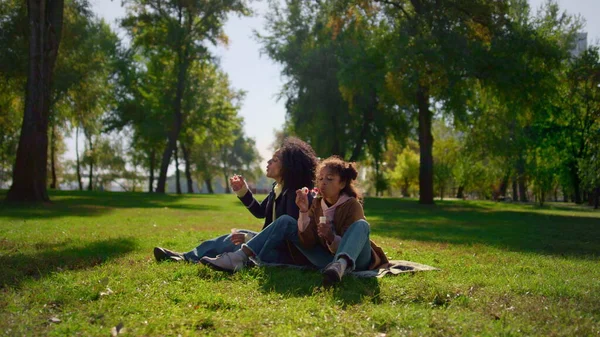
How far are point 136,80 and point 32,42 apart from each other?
2423 cm

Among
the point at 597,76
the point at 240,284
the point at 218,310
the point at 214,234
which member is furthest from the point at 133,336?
the point at 597,76

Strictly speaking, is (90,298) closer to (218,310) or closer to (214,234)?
(218,310)

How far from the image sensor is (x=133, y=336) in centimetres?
382

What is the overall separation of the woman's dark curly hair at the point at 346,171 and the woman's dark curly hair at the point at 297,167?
1.98 ft

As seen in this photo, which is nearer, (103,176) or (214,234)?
(214,234)

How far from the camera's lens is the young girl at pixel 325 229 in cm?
601

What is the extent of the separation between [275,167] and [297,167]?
0.28 metres

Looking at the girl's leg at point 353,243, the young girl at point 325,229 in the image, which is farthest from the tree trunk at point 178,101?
the girl's leg at point 353,243

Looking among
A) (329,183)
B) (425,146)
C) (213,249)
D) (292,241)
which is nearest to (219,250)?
(213,249)

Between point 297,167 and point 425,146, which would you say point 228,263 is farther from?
point 425,146

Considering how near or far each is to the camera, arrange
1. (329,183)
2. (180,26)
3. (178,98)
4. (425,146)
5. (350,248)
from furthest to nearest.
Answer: (178,98) < (180,26) < (425,146) < (329,183) < (350,248)

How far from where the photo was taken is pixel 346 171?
6.28 metres

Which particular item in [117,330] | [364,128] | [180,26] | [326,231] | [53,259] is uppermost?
[180,26]

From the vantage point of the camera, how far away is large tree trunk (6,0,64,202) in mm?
18609
